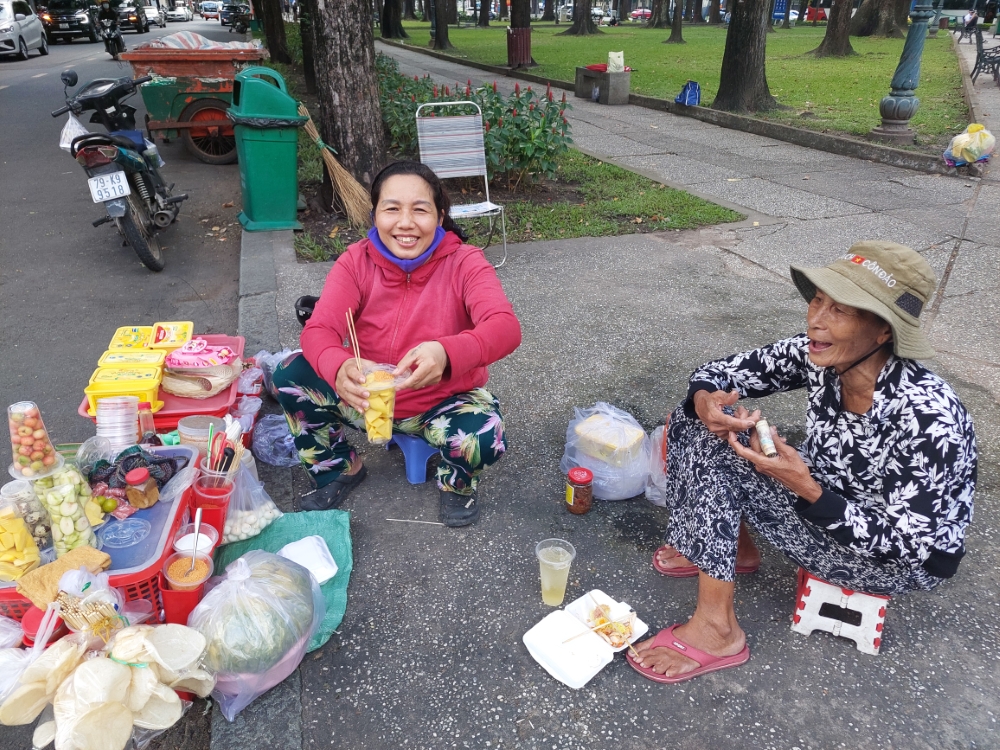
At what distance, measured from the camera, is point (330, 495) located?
278cm

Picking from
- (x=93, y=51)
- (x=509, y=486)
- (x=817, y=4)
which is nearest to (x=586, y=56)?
(x=93, y=51)

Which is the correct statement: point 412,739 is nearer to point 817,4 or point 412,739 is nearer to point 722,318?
point 722,318

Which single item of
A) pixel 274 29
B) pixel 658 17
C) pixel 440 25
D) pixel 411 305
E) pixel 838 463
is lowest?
pixel 838 463

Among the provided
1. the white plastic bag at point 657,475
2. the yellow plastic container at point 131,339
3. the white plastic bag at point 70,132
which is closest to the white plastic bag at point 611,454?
the white plastic bag at point 657,475

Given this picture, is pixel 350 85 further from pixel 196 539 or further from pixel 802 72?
pixel 802 72

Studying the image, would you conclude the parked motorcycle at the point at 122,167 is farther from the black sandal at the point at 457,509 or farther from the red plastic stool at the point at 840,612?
the red plastic stool at the point at 840,612

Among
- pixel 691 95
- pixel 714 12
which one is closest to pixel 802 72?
pixel 691 95

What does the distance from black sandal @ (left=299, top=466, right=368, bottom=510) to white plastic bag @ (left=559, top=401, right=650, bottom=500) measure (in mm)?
930

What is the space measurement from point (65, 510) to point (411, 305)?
1.27 meters

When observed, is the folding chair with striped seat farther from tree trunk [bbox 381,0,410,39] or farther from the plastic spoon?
tree trunk [bbox 381,0,410,39]

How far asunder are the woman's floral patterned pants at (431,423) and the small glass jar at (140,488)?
593 mm

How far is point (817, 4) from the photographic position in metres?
44.1

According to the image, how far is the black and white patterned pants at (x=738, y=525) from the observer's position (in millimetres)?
1932

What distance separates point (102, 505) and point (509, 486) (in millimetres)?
1511
